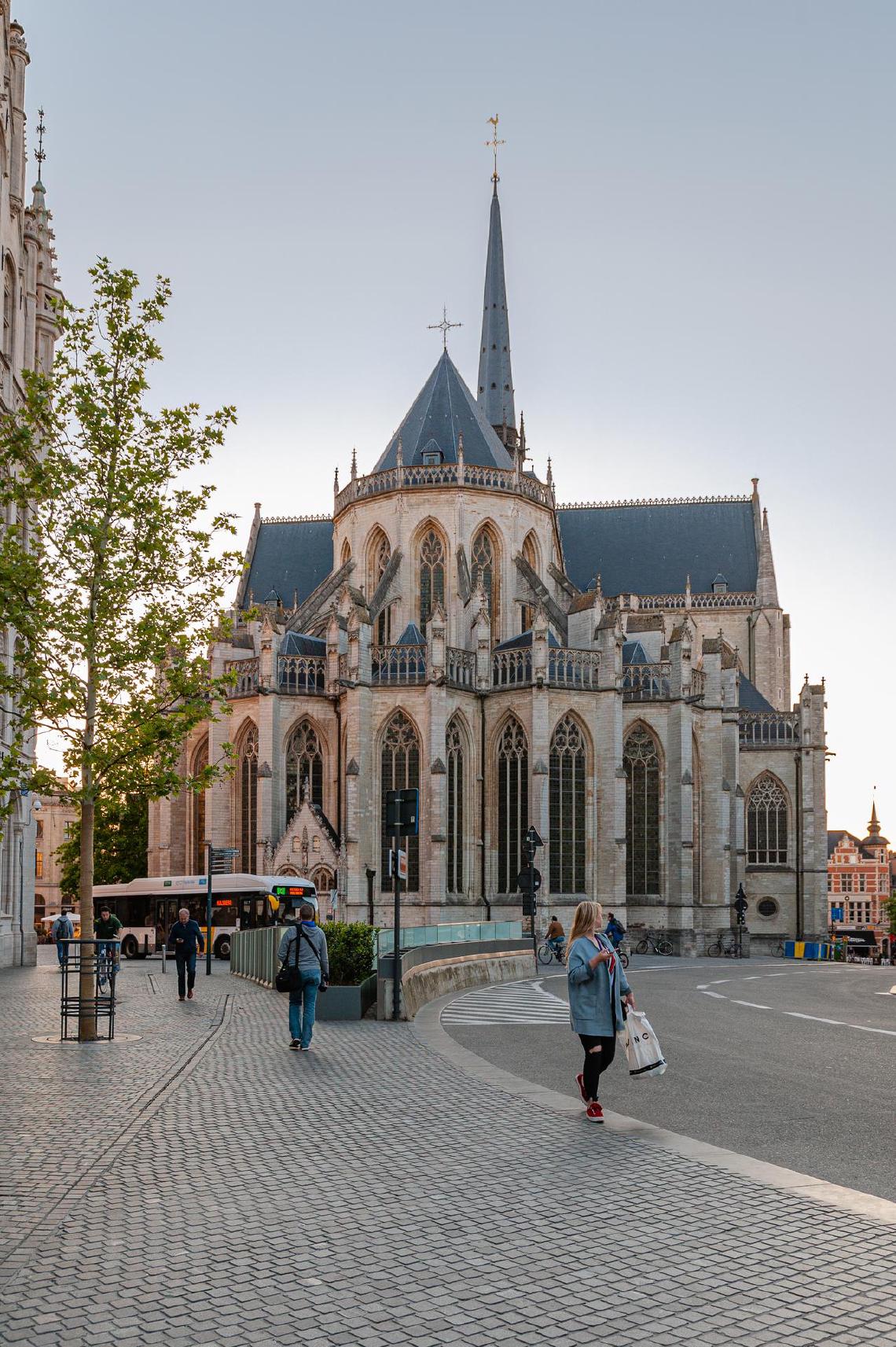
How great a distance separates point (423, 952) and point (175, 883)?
2152 centimetres

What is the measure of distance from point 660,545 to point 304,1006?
59.0 meters

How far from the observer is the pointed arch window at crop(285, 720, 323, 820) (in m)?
47.4

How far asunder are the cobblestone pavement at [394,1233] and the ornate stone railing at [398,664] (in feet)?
119

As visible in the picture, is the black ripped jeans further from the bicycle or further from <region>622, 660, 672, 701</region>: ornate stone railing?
<region>622, 660, 672, 701</region>: ornate stone railing

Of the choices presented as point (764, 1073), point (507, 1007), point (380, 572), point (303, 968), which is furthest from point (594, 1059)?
point (380, 572)

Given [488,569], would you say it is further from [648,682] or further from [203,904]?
[203,904]

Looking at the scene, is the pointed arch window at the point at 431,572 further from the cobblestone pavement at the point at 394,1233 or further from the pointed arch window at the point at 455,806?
the cobblestone pavement at the point at 394,1233

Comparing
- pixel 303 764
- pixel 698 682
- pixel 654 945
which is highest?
pixel 698 682

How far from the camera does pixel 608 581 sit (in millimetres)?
69312

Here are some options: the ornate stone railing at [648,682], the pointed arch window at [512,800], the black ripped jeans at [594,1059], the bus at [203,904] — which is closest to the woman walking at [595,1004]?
the black ripped jeans at [594,1059]

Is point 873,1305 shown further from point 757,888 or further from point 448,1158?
point 757,888

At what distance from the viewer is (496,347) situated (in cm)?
7512

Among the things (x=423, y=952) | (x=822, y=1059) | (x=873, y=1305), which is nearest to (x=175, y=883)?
(x=423, y=952)

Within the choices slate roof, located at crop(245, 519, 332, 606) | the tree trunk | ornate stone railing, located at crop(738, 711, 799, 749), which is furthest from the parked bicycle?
the tree trunk
